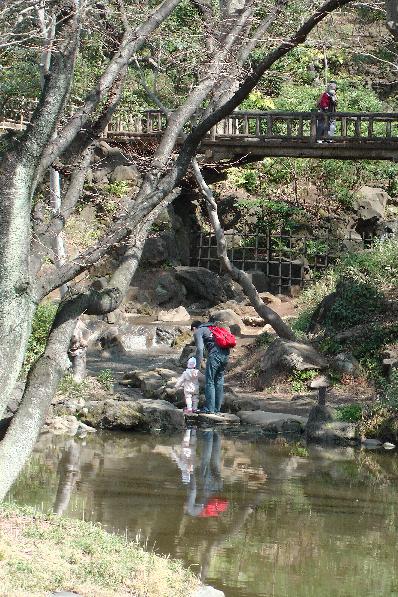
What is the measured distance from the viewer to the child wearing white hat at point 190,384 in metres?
16.3

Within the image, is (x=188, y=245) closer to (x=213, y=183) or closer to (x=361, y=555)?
(x=213, y=183)

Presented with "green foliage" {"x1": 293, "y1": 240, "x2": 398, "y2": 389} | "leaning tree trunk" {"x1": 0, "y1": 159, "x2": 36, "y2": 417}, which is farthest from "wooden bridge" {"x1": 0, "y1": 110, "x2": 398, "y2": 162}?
"leaning tree trunk" {"x1": 0, "y1": 159, "x2": 36, "y2": 417}

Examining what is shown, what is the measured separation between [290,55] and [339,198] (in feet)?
25.6

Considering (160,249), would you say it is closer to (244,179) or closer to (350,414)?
(244,179)

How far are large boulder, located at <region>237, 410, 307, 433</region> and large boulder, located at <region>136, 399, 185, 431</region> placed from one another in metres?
1.18

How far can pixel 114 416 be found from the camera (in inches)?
610

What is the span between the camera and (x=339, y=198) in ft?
110

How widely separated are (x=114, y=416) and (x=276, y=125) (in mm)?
21279

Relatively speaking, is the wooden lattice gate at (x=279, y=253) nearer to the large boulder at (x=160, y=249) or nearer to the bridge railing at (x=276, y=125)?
the large boulder at (x=160, y=249)

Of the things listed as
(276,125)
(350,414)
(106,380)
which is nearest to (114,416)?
(106,380)

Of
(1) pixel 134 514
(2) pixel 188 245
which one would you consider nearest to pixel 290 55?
(2) pixel 188 245

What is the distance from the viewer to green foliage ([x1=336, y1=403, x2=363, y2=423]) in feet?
52.4

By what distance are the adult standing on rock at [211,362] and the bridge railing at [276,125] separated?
8.41 metres

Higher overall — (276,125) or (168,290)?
(276,125)
